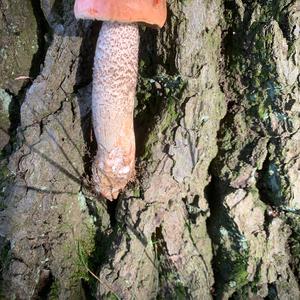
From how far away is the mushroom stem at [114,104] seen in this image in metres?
2.39

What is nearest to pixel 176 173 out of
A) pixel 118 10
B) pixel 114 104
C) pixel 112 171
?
pixel 112 171

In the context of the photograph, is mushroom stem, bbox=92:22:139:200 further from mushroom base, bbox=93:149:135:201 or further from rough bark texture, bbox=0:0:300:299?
rough bark texture, bbox=0:0:300:299

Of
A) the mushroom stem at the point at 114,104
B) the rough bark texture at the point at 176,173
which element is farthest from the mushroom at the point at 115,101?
the rough bark texture at the point at 176,173

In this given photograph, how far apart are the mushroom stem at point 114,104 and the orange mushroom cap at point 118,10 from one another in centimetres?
24

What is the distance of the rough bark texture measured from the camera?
234cm

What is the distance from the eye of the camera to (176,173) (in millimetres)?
2434

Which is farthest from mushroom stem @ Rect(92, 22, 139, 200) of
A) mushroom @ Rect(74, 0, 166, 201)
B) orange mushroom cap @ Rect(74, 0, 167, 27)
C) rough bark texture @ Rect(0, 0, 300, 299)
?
orange mushroom cap @ Rect(74, 0, 167, 27)

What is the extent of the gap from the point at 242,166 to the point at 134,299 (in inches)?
40.5

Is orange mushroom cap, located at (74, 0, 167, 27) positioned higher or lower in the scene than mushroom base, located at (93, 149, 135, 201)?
higher

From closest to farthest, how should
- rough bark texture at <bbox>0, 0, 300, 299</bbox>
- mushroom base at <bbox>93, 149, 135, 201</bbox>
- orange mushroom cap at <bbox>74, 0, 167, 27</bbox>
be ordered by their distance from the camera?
orange mushroom cap at <bbox>74, 0, 167, 27</bbox>
rough bark texture at <bbox>0, 0, 300, 299</bbox>
mushroom base at <bbox>93, 149, 135, 201</bbox>

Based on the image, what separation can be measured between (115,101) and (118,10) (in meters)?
0.58

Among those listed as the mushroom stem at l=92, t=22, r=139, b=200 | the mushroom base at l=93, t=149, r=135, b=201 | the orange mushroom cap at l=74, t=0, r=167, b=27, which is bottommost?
the mushroom base at l=93, t=149, r=135, b=201

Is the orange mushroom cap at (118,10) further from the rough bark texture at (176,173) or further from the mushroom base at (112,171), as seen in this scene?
the mushroom base at (112,171)

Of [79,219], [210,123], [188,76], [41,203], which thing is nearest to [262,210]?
[210,123]
